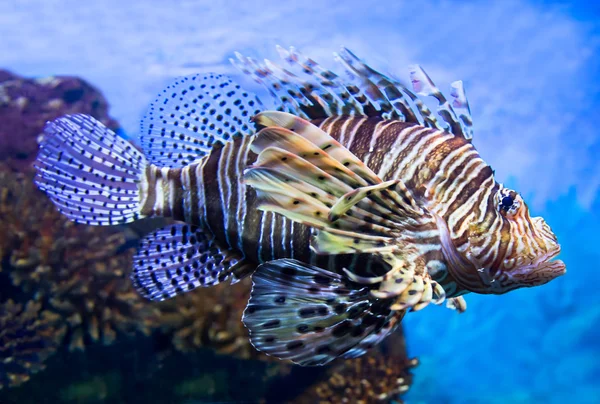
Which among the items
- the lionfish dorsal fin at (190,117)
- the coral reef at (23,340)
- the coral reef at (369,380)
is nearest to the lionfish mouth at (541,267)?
the lionfish dorsal fin at (190,117)

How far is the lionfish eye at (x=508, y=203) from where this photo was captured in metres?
1.49

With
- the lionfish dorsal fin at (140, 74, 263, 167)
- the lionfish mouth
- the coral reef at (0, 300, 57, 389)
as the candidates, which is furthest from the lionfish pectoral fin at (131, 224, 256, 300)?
the coral reef at (0, 300, 57, 389)

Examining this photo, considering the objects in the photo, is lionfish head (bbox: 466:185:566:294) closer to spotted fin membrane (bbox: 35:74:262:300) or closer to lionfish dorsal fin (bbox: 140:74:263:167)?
spotted fin membrane (bbox: 35:74:262:300)

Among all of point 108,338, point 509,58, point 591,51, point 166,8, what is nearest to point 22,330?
point 108,338

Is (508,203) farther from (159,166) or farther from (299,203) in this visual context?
(159,166)

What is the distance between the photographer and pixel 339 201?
125cm

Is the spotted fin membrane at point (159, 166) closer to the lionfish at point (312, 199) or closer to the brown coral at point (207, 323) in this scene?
the lionfish at point (312, 199)

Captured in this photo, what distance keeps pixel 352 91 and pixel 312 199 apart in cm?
72

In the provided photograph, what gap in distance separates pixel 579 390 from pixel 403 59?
5949 millimetres

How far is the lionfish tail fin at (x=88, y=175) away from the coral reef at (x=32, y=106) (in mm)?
3987

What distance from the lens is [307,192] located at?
1.30 metres

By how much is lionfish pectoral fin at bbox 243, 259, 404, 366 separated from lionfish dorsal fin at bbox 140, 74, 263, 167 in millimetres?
943

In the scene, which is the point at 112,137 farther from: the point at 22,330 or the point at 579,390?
the point at 579,390

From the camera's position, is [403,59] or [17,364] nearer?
[17,364]
